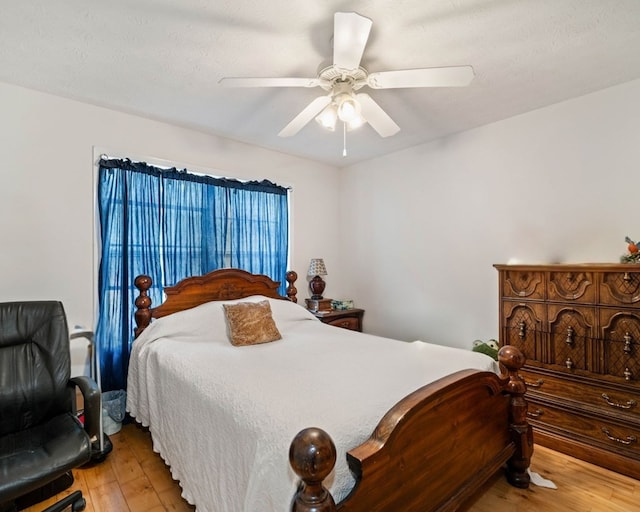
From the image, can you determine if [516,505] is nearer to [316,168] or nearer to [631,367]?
[631,367]

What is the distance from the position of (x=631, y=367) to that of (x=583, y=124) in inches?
67.9

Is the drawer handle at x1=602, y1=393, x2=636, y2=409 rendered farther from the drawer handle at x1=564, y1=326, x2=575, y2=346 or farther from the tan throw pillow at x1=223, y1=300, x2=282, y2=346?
the tan throw pillow at x1=223, y1=300, x2=282, y2=346

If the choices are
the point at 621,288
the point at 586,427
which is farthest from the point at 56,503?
the point at 621,288

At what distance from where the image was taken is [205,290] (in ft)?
9.80

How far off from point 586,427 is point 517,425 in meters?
0.68

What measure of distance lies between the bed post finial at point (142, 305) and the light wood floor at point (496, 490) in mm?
889

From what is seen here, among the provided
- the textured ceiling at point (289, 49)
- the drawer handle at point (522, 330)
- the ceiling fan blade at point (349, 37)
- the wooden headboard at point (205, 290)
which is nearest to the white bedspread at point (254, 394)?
the wooden headboard at point (205, 290)

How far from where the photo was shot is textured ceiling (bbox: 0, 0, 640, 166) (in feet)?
5.30

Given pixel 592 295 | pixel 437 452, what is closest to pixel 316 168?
pixel 592 295

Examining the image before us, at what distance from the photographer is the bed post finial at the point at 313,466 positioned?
0.98 meters

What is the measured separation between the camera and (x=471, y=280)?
10.3 feet

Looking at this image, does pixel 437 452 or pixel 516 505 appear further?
pixel 516 505

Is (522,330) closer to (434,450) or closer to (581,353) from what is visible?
(581,353)

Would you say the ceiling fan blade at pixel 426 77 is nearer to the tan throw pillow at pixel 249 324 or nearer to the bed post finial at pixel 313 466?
the bed post finial at pixel 313 466
